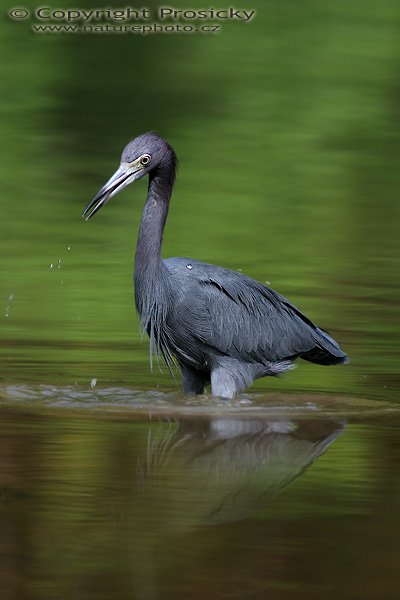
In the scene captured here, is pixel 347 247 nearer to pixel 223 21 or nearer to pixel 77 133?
pixel 77 133

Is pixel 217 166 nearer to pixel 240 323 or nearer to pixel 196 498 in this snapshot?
pixel 240 323

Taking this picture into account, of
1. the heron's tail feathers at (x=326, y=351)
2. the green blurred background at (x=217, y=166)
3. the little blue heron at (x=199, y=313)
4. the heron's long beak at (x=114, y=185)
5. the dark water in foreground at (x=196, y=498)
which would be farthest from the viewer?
the green blurred background at (x=217, y=166)

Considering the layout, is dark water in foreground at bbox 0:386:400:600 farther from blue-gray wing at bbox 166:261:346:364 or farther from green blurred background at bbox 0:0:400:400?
green blurred background at bbox 0:0:400:400

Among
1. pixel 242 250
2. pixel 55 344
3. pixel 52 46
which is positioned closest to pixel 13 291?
pixel 55 344

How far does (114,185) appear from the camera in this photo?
789 cm

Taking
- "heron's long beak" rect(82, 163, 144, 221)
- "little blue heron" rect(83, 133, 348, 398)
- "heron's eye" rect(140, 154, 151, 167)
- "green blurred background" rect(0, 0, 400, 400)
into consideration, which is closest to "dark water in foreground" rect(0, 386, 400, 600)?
"little blue heron" rect(83, 133, 348, 398)

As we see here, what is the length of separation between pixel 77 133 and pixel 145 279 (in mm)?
8435

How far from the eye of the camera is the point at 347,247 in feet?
43.8

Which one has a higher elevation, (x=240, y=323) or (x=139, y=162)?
(x=139, y=162)

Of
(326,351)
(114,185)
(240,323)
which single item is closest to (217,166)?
(326,351)

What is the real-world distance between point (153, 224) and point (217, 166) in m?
7.55

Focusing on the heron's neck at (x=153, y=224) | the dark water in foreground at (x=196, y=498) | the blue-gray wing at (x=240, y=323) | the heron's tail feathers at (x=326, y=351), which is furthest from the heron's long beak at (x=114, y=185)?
the heron's tail feathers at (x=326, y=351)

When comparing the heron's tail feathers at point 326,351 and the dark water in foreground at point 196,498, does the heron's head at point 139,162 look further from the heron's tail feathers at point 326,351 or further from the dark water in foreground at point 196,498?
the heron's tail feathers at point 326,351

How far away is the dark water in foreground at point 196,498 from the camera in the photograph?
15.4 ft
